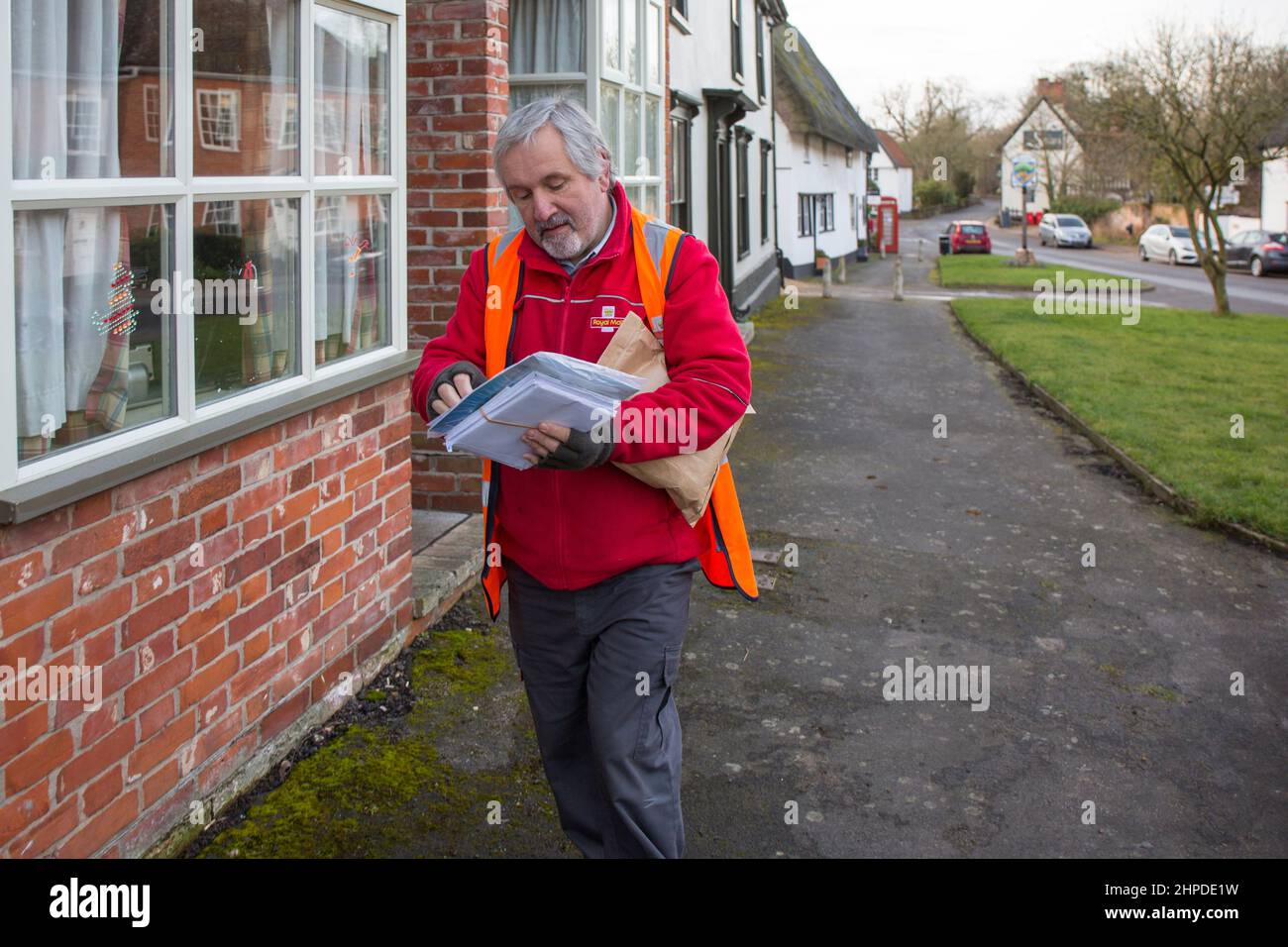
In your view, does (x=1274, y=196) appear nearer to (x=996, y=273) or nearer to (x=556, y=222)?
(x=996, y=273)

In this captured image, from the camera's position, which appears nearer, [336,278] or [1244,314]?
[336,278]

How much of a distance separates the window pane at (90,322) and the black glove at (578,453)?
133 cm

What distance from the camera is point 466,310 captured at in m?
3.37

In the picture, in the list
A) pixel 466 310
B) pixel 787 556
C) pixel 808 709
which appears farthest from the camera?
pixel 787 556

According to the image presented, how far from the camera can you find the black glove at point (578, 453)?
2943 mm

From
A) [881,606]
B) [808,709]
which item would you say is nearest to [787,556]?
[881,606]

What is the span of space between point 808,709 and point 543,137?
9.94 feet

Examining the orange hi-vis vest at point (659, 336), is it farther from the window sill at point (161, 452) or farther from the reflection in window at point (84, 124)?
the reflection in window at point (84, 124)

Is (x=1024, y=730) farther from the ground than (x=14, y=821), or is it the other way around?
(x=14, y=821)

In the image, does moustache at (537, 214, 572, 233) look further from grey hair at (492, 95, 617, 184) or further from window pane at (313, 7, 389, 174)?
window pane at (313, 7, 389, 174)

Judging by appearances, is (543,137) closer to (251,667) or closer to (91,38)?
(91,38)

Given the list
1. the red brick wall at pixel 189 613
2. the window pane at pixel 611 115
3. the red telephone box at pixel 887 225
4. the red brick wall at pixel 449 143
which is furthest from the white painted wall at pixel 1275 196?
the red brick wall at pixel 189 613

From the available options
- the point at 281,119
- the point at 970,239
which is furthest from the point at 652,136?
the point at 970,239

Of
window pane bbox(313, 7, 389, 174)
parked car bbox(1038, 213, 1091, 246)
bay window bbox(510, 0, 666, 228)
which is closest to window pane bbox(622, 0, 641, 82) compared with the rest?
bay window bbox(510, 0, 666, 228)
